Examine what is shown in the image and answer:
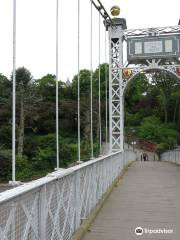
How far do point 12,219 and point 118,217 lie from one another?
5.38 metres

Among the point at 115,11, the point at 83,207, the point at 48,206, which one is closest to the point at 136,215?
the point at 83,207

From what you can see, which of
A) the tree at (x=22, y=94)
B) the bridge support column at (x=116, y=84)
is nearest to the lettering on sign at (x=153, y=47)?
the bridge support column at (x=116, y=84)

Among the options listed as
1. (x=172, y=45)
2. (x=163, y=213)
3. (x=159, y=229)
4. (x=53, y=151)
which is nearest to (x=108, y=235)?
(x=159, y=229)

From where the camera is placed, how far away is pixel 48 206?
522 centimetres

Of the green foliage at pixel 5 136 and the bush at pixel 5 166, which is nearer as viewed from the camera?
the bush at pixel 5 166

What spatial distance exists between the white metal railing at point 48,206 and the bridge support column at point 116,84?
17367mm

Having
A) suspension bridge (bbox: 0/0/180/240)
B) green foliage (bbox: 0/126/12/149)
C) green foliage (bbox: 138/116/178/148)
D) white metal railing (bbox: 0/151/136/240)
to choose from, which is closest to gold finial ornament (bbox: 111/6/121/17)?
suspension bridge (bbox: 0/0/180/240)

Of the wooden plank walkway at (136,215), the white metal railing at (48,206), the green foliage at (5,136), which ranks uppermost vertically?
the green foliage at (5,136)

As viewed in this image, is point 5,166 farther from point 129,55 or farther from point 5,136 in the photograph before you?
point 129,55

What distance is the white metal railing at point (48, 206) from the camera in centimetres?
393

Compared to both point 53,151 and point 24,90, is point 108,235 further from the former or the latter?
point 24,90

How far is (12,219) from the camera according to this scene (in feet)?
12.9

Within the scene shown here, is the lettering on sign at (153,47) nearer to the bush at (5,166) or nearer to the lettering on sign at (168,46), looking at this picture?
the lettering on sign at (168,46)

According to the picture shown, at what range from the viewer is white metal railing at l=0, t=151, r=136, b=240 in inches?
155
